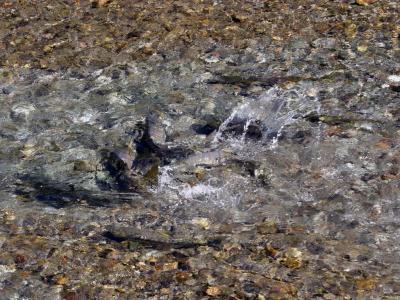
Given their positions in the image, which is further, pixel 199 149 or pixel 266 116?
pixel 266 116

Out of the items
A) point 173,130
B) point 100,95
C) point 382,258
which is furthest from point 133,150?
point 382,258

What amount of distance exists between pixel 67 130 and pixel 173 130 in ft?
1.95

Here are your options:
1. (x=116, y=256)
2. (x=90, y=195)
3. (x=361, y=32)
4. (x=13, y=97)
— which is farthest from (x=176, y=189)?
(x=361, y=32)

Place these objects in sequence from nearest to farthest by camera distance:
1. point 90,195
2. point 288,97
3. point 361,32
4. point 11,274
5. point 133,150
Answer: point 11,274 < point 90,195 < point 133,150 < point 288,97 < point 361,32

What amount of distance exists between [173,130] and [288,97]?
0.72 m

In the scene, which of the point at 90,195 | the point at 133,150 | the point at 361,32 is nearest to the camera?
the point at 90,195

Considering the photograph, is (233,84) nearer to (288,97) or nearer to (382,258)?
(288,97)

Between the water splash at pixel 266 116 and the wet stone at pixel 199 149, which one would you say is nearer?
the wet stone at pixel 199 149

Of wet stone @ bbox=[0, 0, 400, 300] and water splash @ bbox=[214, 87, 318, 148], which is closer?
wet stone @ bbox=[0, 0, 400, 300]

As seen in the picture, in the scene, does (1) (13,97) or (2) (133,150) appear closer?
(2) (133,150)

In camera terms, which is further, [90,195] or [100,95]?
[100,95]

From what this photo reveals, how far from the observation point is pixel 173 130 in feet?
15.9

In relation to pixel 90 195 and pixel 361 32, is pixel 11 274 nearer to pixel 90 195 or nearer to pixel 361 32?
pixel 90 195

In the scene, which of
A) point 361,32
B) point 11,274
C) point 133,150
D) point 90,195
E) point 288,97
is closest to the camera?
point 11,274
